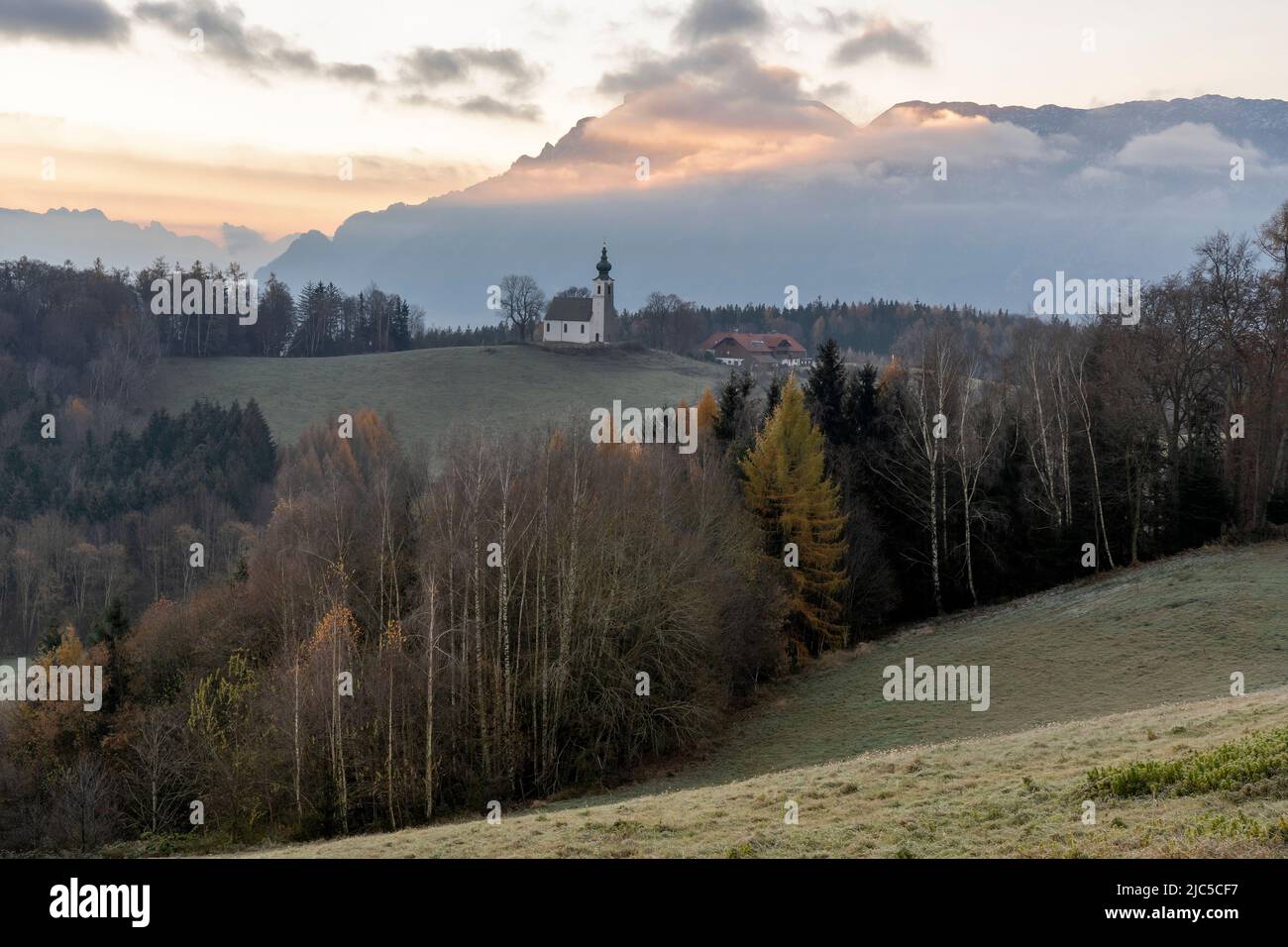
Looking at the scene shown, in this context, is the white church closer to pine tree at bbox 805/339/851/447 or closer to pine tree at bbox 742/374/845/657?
pine tree at bbox 805/339/851/447

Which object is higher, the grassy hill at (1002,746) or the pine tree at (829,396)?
the pine tree at (829,396)

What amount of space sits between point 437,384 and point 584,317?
28323mm

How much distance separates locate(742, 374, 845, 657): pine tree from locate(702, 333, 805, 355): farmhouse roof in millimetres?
120172

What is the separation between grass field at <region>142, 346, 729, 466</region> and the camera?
380 ft

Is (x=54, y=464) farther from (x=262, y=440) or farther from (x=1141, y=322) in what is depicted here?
(x=1141, y=322)

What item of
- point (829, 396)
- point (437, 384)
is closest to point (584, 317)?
point (437, 384)

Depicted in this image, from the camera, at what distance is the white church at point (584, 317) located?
143500 millimetres

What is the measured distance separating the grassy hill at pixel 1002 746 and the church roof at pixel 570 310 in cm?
10169

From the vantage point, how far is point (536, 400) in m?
120

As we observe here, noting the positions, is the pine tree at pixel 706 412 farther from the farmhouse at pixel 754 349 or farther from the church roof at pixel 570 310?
the farmhouse at pixel 754 349

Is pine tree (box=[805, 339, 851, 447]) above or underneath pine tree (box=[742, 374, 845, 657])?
above

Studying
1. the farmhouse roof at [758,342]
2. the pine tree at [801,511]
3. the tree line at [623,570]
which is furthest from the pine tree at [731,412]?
the farmhouse roof at [758,342]

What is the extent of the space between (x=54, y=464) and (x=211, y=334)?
38609 mm

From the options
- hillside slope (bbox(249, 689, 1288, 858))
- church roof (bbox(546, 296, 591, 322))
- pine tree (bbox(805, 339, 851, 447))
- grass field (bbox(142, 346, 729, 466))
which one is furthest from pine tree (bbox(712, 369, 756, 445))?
church roof (bbox(546, 296, 591, 322))
